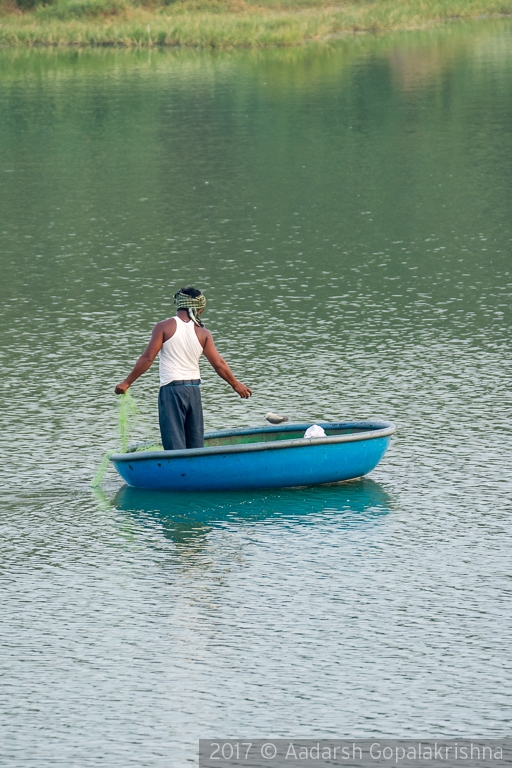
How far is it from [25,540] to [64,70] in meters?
42.2

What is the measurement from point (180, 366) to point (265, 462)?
1.05 metres

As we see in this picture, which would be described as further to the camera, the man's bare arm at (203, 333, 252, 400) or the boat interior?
the boat interior

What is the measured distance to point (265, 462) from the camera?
12.9m

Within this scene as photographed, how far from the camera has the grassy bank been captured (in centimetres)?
5928

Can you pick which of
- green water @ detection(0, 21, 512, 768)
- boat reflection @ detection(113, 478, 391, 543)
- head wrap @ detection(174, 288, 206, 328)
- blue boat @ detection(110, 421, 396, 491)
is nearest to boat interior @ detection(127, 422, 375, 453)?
blue boat @ detection(110, 421, 396, 491)

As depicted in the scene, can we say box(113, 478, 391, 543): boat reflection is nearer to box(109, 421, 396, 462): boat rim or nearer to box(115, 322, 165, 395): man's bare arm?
box(109, 421, 396, 462): boat rim

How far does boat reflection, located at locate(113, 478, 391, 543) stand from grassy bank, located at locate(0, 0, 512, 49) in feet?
154

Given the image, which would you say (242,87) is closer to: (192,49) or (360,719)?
(192,49)

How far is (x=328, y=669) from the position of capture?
31.6ft

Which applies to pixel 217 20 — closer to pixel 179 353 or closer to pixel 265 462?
pixel 179 353

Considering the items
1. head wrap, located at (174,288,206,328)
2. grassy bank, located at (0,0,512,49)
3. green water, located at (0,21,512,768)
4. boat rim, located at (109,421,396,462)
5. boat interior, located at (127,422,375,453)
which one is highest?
head wrap, located at (174,288,206,328)

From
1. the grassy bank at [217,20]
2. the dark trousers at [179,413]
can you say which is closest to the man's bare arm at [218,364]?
the dark trousers at [179,413]

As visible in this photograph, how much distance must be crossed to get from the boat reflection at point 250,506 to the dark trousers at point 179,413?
47 cm

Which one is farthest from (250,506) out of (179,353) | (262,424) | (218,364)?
(262,424)
